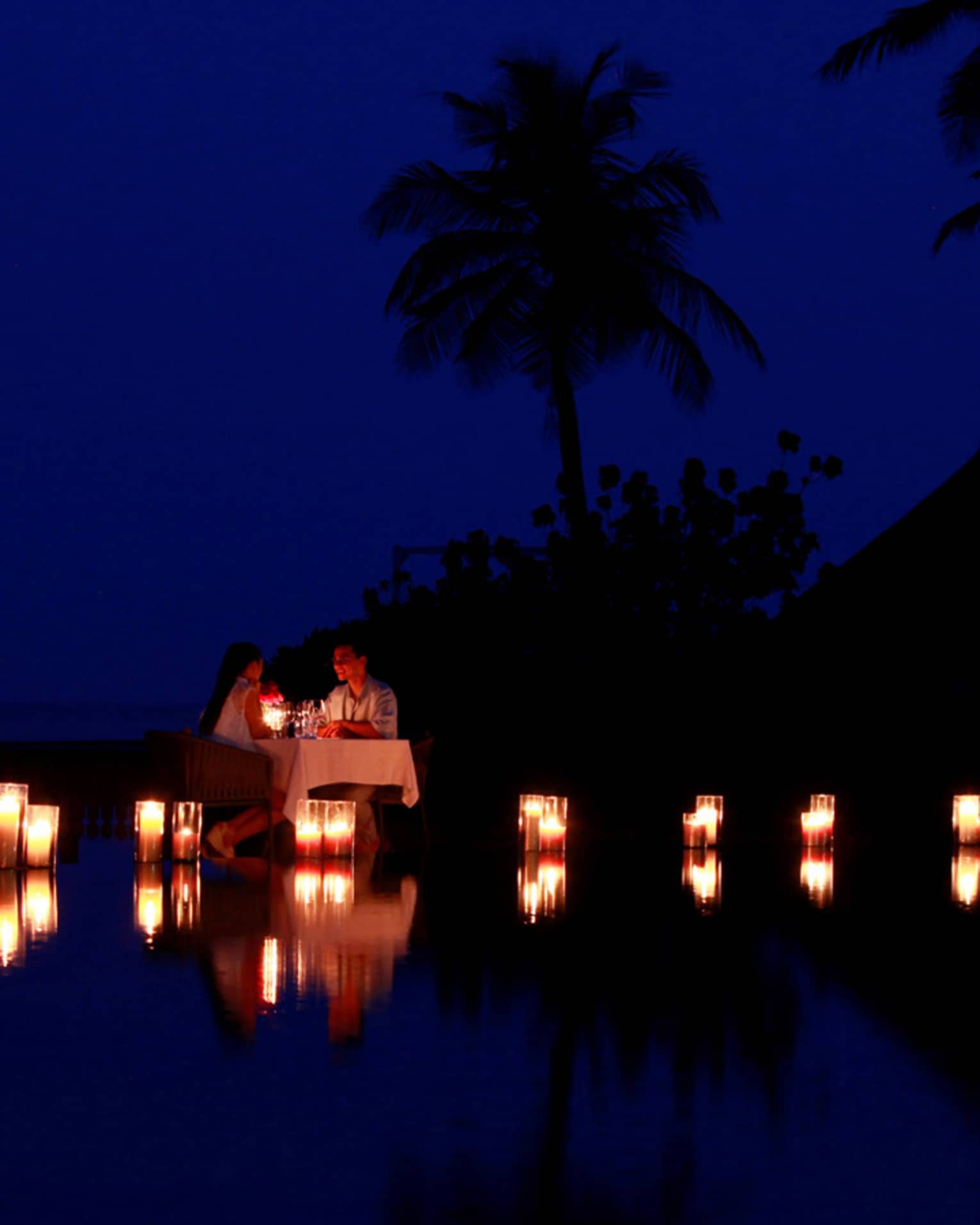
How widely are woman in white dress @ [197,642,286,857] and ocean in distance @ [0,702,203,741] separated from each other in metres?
28.5

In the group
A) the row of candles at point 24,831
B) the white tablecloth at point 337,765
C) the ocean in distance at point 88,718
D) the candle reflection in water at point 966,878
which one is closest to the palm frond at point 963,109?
the candle reflection in water at point 966,878

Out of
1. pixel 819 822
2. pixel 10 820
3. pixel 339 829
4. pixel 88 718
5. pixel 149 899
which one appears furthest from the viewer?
pixel 88 718

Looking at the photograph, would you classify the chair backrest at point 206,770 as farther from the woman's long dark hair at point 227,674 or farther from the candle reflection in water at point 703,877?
the candle reflection in water at point 703,877

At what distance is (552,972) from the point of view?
262 inches

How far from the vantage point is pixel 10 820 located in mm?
9844

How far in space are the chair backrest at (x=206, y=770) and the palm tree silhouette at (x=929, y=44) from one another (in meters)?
10.3

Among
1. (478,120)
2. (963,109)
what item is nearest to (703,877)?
(963,109)

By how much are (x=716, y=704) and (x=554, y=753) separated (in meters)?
1.98

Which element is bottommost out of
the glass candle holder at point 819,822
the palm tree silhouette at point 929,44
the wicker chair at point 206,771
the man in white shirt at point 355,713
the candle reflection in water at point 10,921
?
the candle reflection in water at point 10,921

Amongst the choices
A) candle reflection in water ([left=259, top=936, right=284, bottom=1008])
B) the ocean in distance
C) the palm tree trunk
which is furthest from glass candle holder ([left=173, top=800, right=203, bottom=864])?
the ocean in distance

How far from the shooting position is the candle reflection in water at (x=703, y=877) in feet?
30.5

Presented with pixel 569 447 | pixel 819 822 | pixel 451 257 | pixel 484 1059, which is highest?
pixel 451 257

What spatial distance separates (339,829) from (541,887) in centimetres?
156

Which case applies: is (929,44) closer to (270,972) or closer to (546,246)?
(546,246)
